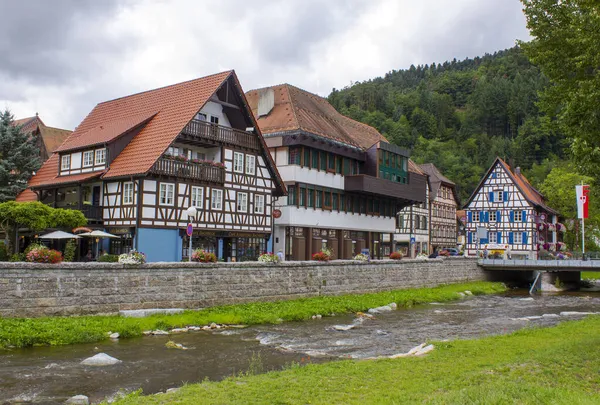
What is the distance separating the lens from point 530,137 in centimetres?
12594

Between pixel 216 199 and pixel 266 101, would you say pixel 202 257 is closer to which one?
pixel 216 199

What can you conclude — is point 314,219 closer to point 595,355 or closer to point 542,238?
point 595,355

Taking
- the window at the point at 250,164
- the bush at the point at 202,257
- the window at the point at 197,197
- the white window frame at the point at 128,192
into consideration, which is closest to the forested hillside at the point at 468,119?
the window at the point at 250,164

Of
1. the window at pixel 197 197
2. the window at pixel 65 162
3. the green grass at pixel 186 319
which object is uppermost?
the window at pixel 65 162

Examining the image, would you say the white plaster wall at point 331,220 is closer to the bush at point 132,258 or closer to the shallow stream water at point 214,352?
the shallow stream water at point 214,352

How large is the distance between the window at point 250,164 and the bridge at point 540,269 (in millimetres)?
26844

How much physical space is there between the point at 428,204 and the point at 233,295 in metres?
48.8

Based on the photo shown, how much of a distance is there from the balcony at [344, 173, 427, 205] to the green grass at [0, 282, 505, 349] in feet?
37.3

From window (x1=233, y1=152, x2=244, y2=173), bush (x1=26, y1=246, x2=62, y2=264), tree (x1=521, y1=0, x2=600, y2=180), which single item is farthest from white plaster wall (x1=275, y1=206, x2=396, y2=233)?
tree (x1=521, y1=0, x2=600, y2=180)

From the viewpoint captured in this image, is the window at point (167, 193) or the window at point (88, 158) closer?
the window at point (167, 193)

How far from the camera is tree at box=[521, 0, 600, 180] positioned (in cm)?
1584

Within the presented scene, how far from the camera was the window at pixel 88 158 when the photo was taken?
3619 cm

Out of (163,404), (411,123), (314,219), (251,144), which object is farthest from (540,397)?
(411,123)

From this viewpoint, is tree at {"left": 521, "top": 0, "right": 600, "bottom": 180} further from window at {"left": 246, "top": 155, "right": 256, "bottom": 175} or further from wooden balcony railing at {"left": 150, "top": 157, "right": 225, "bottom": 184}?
window at {"left": 246, "top": 155, "right": 256, "bottom": 175}
